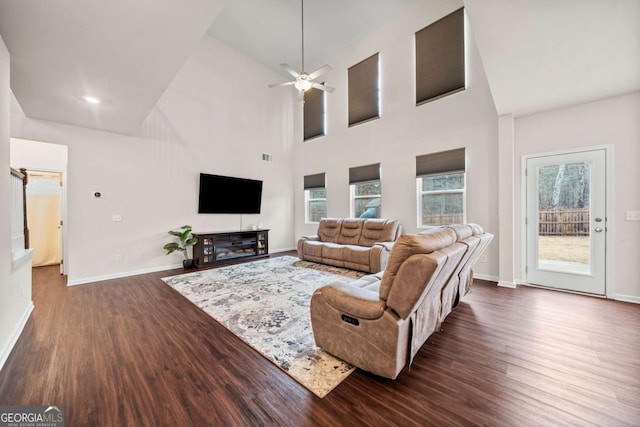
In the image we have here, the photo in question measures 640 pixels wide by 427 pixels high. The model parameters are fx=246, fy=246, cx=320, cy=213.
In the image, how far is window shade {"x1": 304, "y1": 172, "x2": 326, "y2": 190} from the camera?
22.6 ft

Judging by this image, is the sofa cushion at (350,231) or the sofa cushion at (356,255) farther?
the sofa cushion at (350,231)

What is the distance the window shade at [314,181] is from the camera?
6898mm

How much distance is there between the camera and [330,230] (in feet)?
19.2

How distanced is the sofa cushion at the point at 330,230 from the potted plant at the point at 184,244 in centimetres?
279

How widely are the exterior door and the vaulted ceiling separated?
91 centimetres

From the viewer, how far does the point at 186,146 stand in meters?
5.48

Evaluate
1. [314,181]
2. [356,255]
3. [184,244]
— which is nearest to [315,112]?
[314,181]

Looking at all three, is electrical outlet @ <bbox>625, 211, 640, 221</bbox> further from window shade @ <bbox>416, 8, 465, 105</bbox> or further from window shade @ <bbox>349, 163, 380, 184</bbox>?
window shade @ <bbox>349, 163, 380, 184</bbox>

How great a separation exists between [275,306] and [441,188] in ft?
12.5

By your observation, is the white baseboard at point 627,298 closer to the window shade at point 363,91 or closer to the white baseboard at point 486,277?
the white baseboard at point 486,277

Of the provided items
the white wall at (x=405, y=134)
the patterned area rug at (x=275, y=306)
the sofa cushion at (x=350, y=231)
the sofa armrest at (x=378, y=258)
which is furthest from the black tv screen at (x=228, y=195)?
the sofa armrest at (x=378, y=258)

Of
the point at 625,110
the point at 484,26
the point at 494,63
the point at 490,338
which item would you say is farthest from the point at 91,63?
the point at 625,110

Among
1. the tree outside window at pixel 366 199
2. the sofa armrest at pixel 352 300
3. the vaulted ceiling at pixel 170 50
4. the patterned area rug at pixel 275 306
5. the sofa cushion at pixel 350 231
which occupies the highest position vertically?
the vaulted ceiling at pixel 170 50

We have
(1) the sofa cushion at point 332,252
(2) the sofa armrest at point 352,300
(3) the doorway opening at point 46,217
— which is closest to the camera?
(2) the sofa armrest at point 352,300
